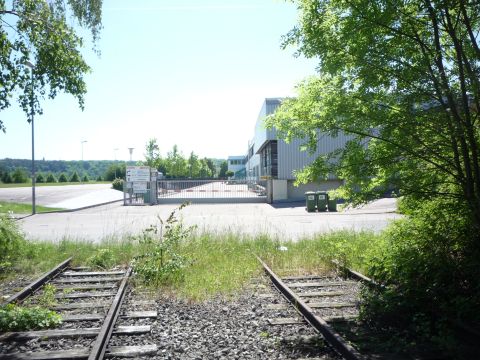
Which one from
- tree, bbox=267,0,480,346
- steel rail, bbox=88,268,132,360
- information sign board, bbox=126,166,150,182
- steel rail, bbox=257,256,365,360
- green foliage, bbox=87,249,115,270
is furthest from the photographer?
information sign board, bbox=126,166,150,182

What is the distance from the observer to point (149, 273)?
8.23 metres

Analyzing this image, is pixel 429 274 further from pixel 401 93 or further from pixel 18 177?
pixel 18 177

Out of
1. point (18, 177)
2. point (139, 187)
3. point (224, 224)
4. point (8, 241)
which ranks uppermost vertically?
point (18, 177)

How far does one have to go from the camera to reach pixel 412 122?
5844mm

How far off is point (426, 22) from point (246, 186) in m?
32.4

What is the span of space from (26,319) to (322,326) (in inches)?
147

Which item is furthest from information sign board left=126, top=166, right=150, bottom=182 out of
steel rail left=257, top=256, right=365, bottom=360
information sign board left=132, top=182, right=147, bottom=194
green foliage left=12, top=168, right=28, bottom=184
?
green foliage left=12, top=168, right=28, bottom=184

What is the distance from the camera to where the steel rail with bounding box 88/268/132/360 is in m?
4.52

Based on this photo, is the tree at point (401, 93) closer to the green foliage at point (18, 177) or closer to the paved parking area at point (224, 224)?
the paved parking area at point (224, 224)

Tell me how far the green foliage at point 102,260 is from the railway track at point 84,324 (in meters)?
1.27

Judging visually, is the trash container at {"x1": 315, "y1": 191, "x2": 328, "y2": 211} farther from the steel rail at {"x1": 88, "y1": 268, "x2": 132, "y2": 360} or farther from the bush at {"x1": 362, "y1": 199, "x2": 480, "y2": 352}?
the steel rail at {"x1": 88, "y1": 268, "x2": 132, "y2": 360}

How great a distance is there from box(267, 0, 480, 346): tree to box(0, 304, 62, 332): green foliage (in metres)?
4.36

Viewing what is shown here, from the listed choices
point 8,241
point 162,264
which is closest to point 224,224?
point 8,241

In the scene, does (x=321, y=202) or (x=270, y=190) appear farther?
(x=270, y=190)
